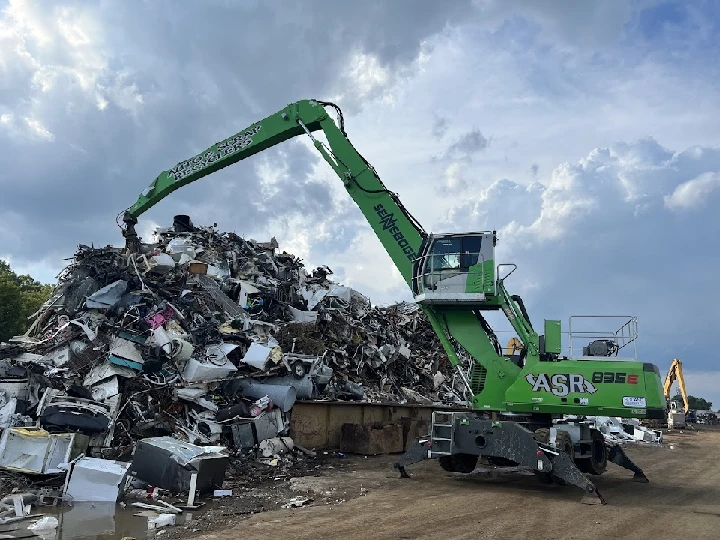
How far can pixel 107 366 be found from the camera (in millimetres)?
11336

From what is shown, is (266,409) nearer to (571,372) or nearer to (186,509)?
(186,509)

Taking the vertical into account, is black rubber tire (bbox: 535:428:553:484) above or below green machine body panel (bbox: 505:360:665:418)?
below

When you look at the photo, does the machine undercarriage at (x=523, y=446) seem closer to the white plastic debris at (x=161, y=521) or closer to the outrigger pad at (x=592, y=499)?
the outrigger pad at (x=592, y=499)

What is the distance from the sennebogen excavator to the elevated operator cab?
0.02 meters

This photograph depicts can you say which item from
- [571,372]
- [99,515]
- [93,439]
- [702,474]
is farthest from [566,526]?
[702,474]

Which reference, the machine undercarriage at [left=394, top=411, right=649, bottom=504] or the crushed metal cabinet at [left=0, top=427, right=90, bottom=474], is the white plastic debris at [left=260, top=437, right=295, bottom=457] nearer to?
the machine undercarriage at [left=394, top=411, right=649, bottom=504]

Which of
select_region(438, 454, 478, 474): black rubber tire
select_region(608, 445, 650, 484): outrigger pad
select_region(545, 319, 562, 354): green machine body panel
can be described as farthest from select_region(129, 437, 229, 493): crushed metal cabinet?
select_region(608, 445, 650, 484): outrigger pad

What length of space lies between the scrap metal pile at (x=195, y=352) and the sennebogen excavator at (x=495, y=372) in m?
3.50

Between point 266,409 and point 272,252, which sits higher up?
point 272,252

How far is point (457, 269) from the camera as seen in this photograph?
35.5 feet

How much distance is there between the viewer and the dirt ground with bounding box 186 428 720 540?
685 centimetres

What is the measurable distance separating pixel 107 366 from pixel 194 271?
554 centimetres

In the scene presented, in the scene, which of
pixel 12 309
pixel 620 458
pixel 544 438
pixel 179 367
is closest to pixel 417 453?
pixel 544 438

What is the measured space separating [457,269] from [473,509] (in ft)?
13.6
